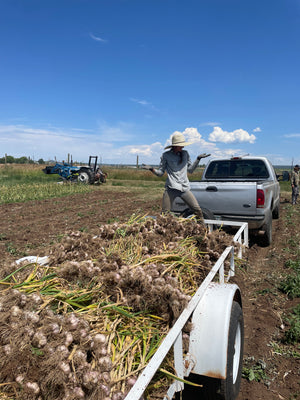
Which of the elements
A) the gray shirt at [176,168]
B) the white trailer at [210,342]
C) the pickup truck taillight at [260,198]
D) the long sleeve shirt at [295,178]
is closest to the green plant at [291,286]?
the pickup truck taillight at [260,198]

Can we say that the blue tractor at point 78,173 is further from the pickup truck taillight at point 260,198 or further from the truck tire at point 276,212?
the pickup truck taillight at point 260,198

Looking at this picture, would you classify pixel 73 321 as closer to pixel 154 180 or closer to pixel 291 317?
pixel 291 317

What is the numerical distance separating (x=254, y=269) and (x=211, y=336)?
3.76m

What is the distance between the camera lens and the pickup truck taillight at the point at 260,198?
5.54m

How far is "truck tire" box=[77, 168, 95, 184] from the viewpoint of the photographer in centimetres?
2148

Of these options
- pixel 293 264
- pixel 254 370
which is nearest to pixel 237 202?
pixel 293 264

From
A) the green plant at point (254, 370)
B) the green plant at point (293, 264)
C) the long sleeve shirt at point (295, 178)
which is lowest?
the green plant at point (254, 370)

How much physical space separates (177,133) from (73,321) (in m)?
4.38

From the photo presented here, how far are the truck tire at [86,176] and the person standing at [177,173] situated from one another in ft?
54.5

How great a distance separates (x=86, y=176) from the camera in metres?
21.5

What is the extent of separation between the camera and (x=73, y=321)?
1.61m

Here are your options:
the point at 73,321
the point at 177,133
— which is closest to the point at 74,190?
the point at 177,133

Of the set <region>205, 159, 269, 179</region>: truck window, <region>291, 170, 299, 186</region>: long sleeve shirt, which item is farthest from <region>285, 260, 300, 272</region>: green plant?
<region>291, 170, 299, 186</region>: long sleeve shirt

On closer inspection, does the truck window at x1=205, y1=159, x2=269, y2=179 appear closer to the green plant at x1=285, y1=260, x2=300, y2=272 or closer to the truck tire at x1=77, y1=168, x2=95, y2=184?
the green plant at x1=285, y1=260, x2=300, y2=272
